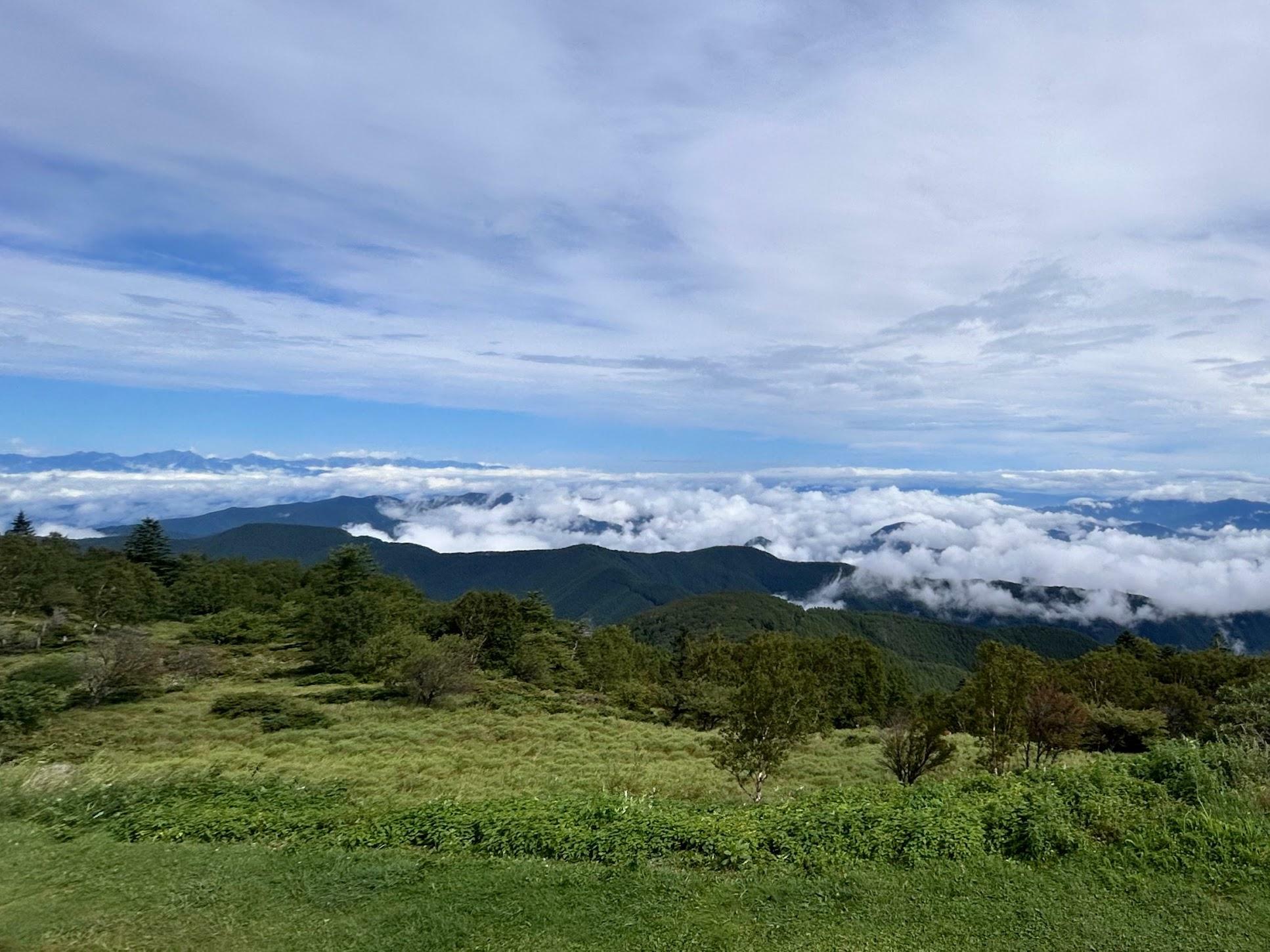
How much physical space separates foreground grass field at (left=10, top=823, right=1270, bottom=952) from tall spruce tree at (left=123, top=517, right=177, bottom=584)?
79021mm

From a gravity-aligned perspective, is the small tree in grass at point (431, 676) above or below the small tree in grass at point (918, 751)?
below

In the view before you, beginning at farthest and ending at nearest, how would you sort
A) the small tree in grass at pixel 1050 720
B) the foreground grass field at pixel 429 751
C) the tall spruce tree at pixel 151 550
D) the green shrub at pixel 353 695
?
the tall spruce tree at pixel 151 550, the green shrub at pixel 353 695, the small tree in grass at pixel 1050 720, the foreground grass field at pixel 429 751

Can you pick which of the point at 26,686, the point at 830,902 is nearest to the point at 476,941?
the point at 830,902

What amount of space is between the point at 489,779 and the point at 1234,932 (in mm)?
19098

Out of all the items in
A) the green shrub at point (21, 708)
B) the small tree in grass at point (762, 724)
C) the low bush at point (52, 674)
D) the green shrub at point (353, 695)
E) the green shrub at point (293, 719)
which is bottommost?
the green shrub at point (353, 695)

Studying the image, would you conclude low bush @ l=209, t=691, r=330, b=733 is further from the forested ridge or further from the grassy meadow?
the grassy meadow

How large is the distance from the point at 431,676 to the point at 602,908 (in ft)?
106

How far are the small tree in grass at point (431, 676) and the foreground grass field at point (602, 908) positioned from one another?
28.6 metres

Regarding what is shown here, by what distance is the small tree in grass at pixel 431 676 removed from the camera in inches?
1473

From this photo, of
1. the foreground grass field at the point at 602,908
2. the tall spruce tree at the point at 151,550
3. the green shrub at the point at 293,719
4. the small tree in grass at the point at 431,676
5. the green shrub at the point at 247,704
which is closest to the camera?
the foreground grass field at the point at 602,908

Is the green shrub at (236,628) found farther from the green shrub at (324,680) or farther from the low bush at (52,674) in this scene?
the low bush at (52,674)

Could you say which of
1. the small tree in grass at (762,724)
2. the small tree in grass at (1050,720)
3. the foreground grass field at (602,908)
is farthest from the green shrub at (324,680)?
the small tree in grass at (1050,720)

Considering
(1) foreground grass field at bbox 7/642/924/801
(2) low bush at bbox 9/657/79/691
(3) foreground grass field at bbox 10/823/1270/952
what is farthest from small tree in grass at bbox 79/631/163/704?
(3) foreground grass field at bbox 10/823/1270/952

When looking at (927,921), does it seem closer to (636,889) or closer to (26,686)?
(636,889)
